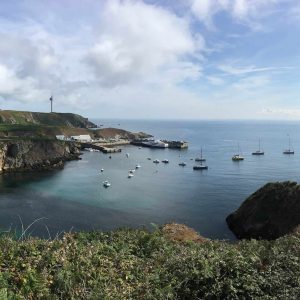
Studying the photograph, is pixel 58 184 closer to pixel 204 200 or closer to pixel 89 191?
pixel 89 191

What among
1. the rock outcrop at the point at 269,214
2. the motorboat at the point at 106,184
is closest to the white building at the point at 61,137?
the motorboat at the point at 106,184

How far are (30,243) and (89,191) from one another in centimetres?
5408

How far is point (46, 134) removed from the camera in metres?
126

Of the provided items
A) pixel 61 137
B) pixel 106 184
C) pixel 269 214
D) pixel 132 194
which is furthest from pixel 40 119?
pixel 269 214

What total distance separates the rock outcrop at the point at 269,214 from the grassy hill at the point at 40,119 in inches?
4707

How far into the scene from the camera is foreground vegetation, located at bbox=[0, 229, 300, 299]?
359 inches

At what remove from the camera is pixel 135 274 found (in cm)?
1045

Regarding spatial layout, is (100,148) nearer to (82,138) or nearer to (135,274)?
(82,138)

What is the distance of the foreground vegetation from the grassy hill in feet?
467

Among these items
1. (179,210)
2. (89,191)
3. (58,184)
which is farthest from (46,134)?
(179,210)

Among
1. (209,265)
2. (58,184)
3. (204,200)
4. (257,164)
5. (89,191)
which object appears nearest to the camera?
(209,265)

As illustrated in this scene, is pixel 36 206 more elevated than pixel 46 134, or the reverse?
pixel 46 134

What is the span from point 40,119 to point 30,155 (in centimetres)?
8394

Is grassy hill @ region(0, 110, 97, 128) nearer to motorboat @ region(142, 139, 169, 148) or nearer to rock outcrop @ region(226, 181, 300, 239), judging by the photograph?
motorboat @ region(142, 139, 169, 148)
